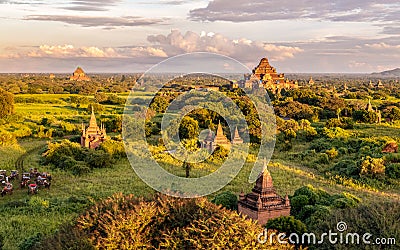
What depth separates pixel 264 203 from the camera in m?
12.2

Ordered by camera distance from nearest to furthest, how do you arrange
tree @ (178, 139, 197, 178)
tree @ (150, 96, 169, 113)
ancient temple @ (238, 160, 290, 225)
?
ancient temple @ (238, 160, 290, 225), tree @ (178, 139, 197, 178), tree @ (150, 96, 169, 113)

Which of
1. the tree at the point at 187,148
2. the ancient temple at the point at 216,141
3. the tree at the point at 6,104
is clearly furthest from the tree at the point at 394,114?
the tree at the point at 6,104

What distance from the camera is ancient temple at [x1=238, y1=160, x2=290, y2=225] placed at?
12.1 meters

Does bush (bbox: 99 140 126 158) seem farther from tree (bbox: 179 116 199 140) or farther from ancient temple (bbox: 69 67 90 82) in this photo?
ancient temple (bbox: 69 67 90 82)

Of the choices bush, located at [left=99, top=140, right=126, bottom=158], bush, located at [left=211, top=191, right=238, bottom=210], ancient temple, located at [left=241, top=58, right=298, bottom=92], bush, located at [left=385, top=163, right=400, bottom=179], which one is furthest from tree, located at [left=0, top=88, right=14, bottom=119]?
bush, located at [left=385, top=163, right=400, bottom=179]

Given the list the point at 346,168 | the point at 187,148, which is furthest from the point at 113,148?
the point at 346,168

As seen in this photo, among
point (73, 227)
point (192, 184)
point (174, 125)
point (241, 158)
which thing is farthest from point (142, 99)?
point (73, 227)

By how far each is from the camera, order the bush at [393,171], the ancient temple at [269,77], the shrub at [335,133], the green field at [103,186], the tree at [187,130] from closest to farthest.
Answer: the green field at [103,186]
the bush at [393,171]
the shrub at [335,133]
the tree at [187,130]
the ancient temple at [269,77]

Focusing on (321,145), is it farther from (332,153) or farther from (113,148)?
(113,148)

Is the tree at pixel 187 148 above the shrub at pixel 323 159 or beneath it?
above

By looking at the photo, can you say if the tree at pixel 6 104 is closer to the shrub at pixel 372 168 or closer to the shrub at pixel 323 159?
the shrub at pixel 323 159

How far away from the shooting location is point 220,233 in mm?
8359

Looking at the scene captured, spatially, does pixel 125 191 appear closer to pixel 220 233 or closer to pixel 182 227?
pixel 182 227

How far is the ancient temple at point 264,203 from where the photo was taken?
39.6 feet
